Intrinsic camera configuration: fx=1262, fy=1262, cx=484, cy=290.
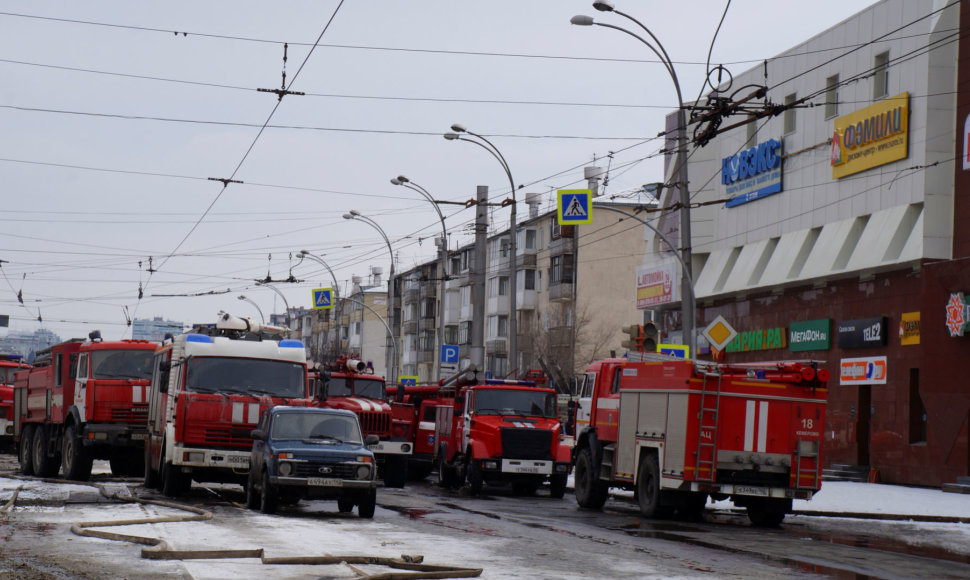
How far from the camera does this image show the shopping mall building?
33.0 m

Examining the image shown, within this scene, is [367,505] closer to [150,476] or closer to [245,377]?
[245,377]

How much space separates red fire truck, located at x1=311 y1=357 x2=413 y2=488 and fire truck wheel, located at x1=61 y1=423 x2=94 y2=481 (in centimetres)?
495

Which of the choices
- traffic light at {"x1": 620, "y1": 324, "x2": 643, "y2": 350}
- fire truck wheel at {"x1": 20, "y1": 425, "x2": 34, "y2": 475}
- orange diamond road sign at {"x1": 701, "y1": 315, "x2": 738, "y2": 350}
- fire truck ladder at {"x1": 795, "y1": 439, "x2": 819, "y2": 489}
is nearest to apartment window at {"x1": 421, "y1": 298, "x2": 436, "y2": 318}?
fire truck wheel at {"x1": 20, "y1": 425, "x2": 34, "y2": 475}

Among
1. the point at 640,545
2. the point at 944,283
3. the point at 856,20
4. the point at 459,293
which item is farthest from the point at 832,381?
the point at 459,293

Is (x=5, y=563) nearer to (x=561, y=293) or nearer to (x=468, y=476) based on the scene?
(x=468, y=476)

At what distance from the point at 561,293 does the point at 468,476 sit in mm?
47851

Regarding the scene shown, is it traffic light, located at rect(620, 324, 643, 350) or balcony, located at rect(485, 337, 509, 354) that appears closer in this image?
traffic light, located at rect(620, 324, 643, 350)

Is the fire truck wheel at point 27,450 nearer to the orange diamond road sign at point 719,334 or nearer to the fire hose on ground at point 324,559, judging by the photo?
the orange diamond road sign at point 719,334

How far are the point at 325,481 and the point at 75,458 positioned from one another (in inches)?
394

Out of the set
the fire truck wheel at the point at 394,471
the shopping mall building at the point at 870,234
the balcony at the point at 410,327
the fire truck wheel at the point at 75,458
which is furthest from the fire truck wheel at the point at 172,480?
the balcony at the point at 410,327

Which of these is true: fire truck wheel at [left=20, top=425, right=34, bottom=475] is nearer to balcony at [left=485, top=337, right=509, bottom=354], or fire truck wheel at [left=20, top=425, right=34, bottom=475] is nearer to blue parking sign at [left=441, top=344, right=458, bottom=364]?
blue parking sign at [left=441, top=344, right=458, bottom=364]

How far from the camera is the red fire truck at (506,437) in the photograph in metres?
27.4

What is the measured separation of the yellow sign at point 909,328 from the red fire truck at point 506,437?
1153cm

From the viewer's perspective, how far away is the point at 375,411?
29.1m
